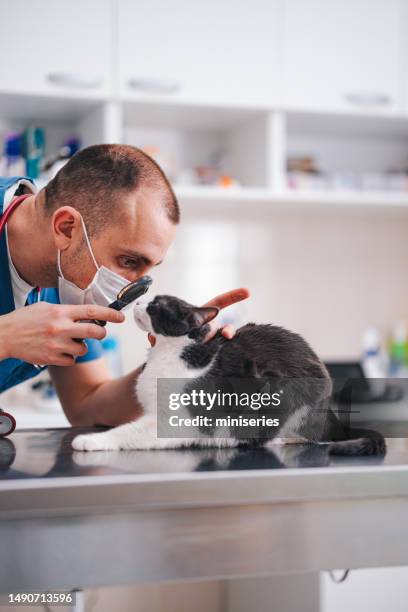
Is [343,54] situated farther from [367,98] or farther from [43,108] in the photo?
[43,108]

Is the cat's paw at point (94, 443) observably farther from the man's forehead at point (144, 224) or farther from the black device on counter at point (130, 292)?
the man's forehead at point (144, 224)

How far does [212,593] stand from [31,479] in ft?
2.11

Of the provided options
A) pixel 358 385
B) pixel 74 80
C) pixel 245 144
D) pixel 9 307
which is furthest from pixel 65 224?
pixel 245 144

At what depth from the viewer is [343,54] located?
2.18 m

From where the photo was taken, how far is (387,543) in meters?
0.64

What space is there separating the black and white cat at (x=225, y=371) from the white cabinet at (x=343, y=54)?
155cm

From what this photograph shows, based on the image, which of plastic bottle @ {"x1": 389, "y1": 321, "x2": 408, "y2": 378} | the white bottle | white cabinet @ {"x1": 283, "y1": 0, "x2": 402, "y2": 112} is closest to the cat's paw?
white cabinet @ {"x1": 283, "y1": 0, "x2": 402, "y2": 112}

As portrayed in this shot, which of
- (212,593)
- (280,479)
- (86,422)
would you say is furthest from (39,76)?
(280,479)

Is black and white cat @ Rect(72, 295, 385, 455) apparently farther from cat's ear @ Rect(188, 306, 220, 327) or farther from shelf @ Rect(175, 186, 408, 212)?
shelf @ Rect(175, 186, 408, 212)

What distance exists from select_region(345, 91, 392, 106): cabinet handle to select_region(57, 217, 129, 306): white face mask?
149 centimetres

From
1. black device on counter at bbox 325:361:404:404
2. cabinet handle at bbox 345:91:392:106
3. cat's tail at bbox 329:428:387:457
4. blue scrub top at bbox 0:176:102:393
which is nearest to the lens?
cat's tail at bbox 329:428:387:457

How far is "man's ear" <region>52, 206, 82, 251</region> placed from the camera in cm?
100

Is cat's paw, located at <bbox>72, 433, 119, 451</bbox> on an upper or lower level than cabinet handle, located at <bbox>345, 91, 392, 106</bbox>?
lower

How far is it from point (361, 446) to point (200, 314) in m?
0.24
